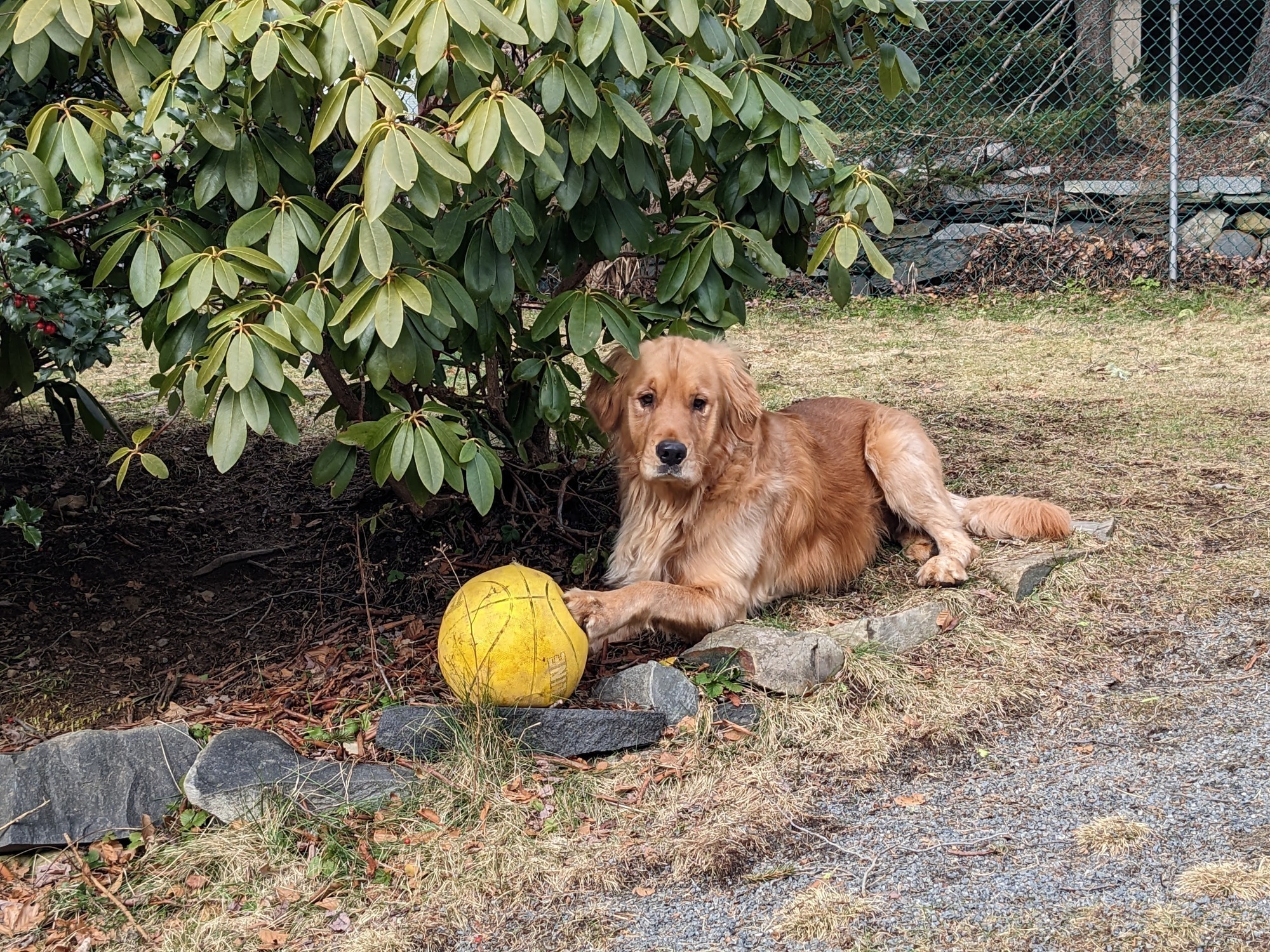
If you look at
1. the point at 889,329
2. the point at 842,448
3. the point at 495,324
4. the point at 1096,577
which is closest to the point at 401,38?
the point at 495,324

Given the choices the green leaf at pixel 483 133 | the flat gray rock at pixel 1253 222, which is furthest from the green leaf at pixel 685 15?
the flat gray rock at pixel 1253 222

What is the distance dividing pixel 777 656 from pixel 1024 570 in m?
1.36

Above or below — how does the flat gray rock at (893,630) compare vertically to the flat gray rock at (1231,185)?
below

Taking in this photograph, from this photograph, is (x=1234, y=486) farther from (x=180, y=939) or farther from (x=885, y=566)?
(x=180, y=939)

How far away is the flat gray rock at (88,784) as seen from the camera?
9.98 feet

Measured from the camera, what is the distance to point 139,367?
8703 mm

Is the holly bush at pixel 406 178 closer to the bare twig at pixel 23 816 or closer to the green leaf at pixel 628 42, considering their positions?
the green leaf at pixel 628 42

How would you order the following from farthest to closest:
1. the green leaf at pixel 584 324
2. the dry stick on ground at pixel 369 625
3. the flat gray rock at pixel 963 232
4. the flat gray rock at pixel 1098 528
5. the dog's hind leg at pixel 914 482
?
the flat gray rock at pixel 963 232
the flat gray rock at pixel 1098 528
the dog's hind leg at pixel 914 482
the dry stick on ground at pixel 369 625
the green leaf at pixel 584 324

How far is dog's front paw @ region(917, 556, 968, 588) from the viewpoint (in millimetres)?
4711

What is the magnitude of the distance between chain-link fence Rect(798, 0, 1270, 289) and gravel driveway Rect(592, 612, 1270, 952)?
788 cm

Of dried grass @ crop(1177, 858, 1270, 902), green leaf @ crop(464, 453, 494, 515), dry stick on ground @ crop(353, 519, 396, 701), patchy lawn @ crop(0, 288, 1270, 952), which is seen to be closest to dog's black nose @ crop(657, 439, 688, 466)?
patchy lawn @ crop(0, 288, 1270, 952)

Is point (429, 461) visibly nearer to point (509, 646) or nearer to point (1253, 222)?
point (509, 646)

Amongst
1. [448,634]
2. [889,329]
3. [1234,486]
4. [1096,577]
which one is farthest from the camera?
[889,329]

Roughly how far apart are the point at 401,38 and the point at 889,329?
802 centimetres
